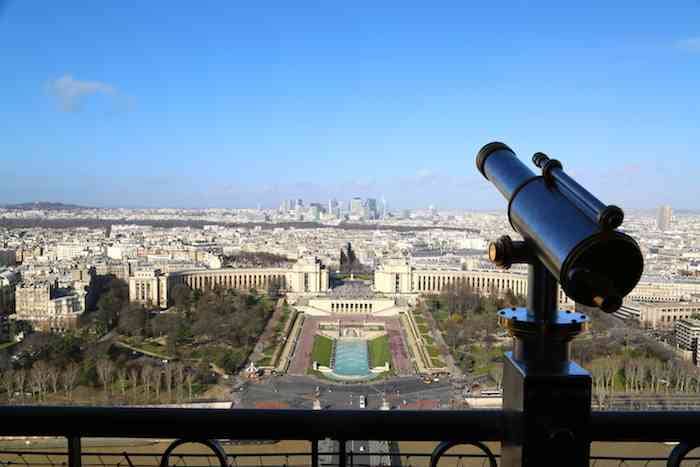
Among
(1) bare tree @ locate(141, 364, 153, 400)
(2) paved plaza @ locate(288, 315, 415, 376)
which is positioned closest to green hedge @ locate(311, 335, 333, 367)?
(2) paved plaza @ locate(288, 315, 415, 376)

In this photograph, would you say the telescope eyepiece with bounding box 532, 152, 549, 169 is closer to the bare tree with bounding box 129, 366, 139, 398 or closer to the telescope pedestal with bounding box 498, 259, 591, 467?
the telescope pedestal with bounding box 498, 259, 591, 467

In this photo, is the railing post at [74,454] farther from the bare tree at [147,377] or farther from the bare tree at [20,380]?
the bare tree at [20,380]

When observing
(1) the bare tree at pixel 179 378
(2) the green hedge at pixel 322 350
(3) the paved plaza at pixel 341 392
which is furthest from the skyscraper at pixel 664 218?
(1) the bare tree at pixel 179 378

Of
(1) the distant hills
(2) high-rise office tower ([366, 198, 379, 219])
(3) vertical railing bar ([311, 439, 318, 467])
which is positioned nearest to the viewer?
(3) vertical railing bar ([311, 439, 318, 467])

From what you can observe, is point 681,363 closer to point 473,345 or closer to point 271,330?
point 473,345

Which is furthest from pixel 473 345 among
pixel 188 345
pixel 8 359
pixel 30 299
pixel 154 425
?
pixel 154 425

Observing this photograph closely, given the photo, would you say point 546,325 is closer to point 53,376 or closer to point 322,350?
point 53,376

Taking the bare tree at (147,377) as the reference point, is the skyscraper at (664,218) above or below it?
above
